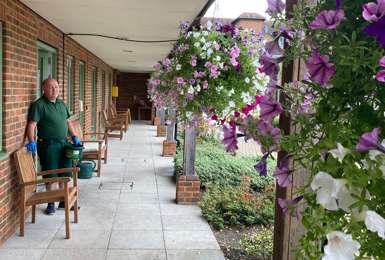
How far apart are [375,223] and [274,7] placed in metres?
0.65

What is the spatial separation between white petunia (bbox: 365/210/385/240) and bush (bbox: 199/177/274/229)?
161 inches

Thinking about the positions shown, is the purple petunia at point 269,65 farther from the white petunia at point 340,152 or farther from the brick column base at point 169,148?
the brick column base at point 169,148

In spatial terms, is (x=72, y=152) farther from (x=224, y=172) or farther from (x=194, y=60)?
(x=224, y=172)

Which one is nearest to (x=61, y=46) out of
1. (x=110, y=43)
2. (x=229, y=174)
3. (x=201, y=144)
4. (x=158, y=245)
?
(x=110, y=43)

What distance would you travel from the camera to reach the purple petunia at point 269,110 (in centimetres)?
120

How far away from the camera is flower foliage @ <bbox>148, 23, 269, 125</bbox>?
3.35 metres

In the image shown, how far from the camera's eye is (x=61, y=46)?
264 inches

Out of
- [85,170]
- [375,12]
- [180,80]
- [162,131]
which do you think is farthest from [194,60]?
[162,131]

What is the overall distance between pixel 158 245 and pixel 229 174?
10.1 ft

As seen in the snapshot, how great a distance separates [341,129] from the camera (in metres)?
0.99

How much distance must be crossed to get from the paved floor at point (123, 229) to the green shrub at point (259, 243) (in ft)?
1.00

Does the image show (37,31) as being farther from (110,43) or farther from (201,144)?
(201,144)

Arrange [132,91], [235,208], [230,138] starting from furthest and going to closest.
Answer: [132,91], [235,208], [230,138]

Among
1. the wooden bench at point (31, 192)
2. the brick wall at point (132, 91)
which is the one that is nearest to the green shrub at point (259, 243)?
the wooden bench at point (31, 192)
